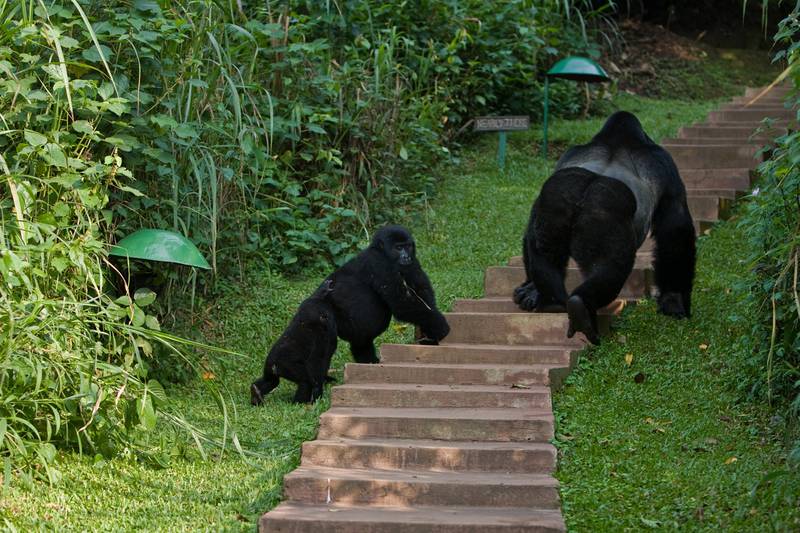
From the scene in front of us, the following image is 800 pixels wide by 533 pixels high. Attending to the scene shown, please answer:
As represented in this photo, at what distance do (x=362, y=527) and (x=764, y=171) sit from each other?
2.97 meters

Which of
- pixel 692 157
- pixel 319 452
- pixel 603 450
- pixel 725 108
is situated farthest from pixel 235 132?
pixel 725 108

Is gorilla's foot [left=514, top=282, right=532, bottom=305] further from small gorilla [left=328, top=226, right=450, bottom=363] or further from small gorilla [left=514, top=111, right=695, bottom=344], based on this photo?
small gorilla [left=328, top=226, right=450, bottom=363]

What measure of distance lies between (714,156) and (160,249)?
22.9 feet

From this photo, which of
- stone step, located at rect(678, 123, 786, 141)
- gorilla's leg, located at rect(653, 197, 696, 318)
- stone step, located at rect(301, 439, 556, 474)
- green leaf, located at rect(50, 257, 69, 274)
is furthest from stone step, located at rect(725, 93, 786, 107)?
green leaf, located at rect(50, 257, 69, 274)

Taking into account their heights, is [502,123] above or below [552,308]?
above

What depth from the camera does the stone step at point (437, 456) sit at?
550cm

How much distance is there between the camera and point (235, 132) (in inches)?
311

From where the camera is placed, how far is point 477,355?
22.9 feet

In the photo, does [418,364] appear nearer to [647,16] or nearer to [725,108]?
[725,108]

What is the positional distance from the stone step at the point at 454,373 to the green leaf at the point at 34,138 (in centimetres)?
228

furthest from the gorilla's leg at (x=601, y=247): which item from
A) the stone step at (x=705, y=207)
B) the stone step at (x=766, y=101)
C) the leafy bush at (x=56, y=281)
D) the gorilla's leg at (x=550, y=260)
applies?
the stone step at (x=766, y=101)

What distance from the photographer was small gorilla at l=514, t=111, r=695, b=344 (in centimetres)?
702

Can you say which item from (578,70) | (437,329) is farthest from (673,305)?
(578,70)

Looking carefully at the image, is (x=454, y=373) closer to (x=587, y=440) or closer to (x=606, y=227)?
(x=587, y=440)
